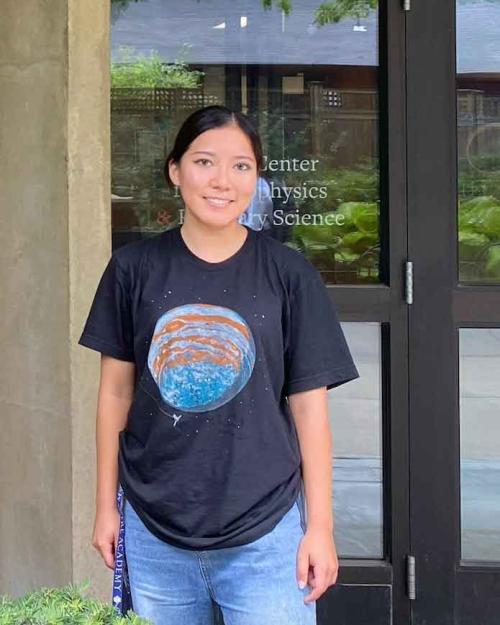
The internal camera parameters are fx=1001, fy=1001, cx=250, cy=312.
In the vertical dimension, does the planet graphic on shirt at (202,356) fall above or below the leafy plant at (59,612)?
above

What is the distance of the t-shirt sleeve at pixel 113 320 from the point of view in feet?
6.49

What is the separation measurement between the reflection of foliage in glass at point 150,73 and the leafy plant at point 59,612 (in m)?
2.33

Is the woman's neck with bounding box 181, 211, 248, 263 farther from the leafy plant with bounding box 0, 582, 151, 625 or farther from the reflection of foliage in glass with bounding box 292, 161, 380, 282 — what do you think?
the reflection of foliage in glass with bounding box 292, 161, 380, 282

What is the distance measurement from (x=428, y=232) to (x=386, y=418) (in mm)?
665

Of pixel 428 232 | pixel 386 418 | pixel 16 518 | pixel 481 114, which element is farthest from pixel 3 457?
pixel 481 114

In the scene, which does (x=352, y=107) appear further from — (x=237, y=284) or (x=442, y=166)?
(x=237, y=284)

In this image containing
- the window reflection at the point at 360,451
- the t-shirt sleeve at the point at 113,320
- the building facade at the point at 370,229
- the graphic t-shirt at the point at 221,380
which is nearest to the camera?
the graphic t-shirt at the point at 221,380

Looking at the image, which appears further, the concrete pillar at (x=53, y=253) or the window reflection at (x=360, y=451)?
the window reflection at (x=360, y=451)

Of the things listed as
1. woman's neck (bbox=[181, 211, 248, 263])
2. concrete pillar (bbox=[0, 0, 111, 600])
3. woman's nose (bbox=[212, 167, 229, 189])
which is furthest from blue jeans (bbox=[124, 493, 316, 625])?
concrete pillar (bbox=[0, 0, 111, 600])

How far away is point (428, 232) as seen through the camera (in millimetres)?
3439

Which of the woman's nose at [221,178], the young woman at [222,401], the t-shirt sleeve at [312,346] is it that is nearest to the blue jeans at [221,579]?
the young woman at [222,401]

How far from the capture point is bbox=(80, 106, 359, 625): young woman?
1873mm

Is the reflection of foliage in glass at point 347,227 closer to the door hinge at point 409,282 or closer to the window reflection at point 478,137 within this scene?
the door hinge at point 409,282

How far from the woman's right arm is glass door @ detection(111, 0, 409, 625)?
61.7 inches
